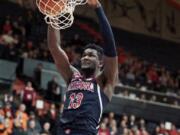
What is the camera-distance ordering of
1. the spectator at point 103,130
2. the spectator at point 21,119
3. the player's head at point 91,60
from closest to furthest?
the player's head at point 91,60 < the spectator at point 21,119 < the spectator at point 103,130

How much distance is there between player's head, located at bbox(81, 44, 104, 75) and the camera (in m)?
4.75

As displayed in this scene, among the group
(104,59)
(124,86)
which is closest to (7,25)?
(124,86)

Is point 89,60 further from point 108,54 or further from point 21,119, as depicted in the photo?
point 21,119

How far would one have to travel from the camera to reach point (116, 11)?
25000 mm

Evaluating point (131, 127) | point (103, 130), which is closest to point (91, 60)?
point (103, 130)

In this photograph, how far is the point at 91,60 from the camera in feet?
15.6

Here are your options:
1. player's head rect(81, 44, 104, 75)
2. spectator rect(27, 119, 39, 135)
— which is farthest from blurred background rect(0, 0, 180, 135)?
player's head rect(81, 44, 104, 75)

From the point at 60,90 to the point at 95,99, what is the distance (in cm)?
1123

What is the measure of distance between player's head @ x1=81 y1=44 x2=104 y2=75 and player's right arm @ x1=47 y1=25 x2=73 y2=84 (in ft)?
0.71

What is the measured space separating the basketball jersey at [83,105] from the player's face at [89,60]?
115 mm

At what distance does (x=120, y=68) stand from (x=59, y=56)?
1512cm

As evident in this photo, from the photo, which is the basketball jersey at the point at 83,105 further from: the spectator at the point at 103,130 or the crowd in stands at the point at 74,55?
the crowd in stands at the point at 74,55

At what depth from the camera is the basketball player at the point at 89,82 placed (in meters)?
4.53

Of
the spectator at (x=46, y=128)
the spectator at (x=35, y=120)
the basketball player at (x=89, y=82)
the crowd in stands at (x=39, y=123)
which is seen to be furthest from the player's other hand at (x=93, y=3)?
the spectator at (x=35, y=120)
